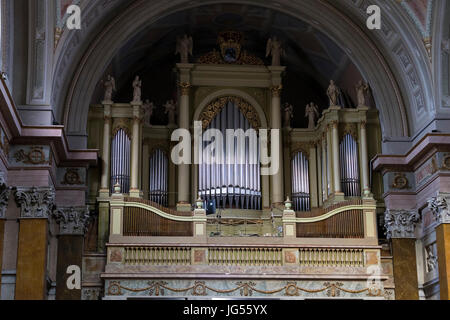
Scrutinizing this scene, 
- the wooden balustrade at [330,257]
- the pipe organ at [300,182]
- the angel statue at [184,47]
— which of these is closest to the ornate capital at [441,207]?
the wooden balustrade at [330,257]

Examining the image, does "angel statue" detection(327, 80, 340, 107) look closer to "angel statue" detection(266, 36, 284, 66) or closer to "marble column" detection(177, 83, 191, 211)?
"angel statue" detection(266, 36, 284, 66)

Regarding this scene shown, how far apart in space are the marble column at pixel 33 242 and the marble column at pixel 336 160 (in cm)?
652

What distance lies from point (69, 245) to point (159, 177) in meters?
3.04

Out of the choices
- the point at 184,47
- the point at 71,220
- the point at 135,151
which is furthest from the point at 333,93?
the point at 71,220

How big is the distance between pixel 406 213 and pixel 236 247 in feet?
12.8

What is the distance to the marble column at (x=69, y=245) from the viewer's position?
54.1 ft

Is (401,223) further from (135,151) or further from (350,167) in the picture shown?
(135,151)

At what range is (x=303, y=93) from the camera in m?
21.6

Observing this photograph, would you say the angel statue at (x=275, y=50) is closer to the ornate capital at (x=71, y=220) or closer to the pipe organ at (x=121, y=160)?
the pipe organ at (x=121, y=160)

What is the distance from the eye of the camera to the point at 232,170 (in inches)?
742

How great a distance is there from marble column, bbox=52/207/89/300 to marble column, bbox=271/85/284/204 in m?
4.36

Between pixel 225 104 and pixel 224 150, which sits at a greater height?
pixel 225 104
